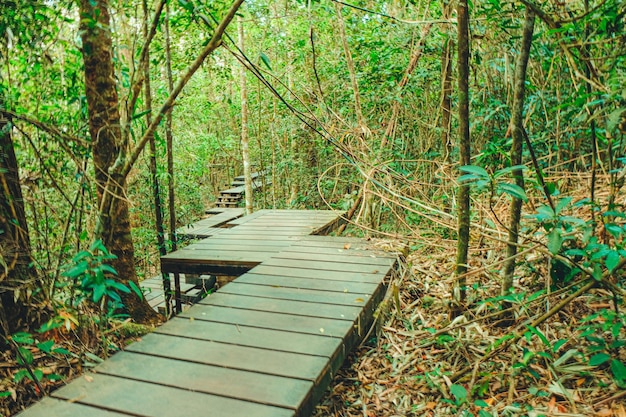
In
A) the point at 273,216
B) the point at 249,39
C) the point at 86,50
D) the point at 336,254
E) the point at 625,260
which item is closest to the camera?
the point at 625,260

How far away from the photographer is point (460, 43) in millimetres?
2545

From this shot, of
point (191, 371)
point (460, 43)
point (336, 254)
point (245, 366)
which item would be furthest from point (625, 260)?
point (336, 254)

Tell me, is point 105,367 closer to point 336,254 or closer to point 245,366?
point 245,366

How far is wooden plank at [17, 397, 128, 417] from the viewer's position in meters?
1.69

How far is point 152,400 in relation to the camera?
178cm

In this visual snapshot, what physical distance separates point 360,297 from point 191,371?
126cm

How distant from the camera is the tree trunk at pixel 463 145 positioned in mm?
2521

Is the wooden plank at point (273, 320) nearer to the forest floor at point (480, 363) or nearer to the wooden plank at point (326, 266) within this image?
the forest floor at point (480, 363)

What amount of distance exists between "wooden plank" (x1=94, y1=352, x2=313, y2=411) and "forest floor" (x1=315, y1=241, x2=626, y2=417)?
34.4 inches

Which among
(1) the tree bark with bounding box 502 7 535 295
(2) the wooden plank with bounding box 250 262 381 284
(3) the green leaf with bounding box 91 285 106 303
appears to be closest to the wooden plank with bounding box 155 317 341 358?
(3) the green leaf with bounding box 91 285 106 303

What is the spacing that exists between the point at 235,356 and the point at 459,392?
114 cm

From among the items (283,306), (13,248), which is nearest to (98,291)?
(13,248)

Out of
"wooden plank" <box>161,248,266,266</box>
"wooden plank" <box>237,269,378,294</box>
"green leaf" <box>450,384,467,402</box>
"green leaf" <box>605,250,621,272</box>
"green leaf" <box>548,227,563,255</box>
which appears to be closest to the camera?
"green leaf" <box>605,250,621,272</box>

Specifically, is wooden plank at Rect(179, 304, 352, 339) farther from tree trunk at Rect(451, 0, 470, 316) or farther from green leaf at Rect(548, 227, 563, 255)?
green leaf at Rect(548, 227, 563, 255)
